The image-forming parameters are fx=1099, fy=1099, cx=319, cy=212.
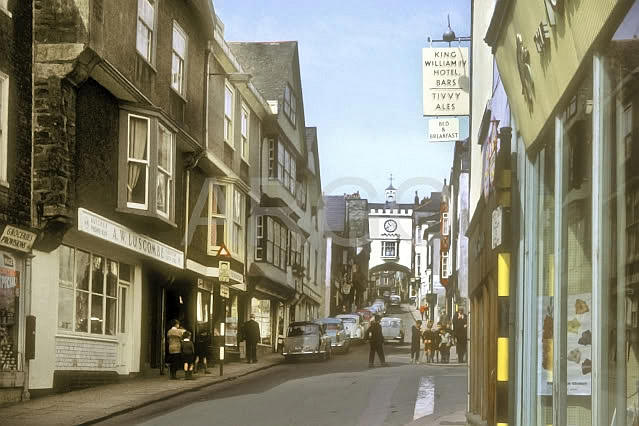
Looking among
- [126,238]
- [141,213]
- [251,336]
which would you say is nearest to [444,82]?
[141,213]

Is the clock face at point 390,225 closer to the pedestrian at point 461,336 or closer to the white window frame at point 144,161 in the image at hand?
the pedestrian at point 461,336

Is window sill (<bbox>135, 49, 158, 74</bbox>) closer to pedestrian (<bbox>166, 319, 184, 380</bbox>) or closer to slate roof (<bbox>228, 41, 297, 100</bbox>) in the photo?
pedestrian (<bbox>166, 319, 184, 380</bbox>)

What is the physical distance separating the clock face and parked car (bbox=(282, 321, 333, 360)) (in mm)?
112575

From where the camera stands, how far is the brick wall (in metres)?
22.0

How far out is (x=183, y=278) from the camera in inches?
1249

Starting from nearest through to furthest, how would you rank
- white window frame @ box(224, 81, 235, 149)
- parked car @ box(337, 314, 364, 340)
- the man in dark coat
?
white window frame @ box(224, 81, 235, 149)
the man in dark coat
parked car @ box(337, 314, 364, 340)

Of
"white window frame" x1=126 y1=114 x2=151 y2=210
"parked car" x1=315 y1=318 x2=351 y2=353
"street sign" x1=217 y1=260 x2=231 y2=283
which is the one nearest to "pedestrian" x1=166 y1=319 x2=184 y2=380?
"street sign" x1=217 y1=260 x2=231 y2=283

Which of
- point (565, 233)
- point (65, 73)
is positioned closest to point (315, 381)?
point (65, 73)

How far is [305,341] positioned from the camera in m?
38.4

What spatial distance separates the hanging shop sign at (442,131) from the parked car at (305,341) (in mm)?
17109

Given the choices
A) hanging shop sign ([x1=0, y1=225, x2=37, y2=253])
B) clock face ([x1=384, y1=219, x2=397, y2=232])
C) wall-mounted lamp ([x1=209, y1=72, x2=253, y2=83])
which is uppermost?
clock face ([x1=384, y1=219, x2=397, y2=232])

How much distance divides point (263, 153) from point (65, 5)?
857 inches

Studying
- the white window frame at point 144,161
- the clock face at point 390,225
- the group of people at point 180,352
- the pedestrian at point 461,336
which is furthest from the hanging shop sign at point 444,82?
the clock face at point 390,225

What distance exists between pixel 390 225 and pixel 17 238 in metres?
135
